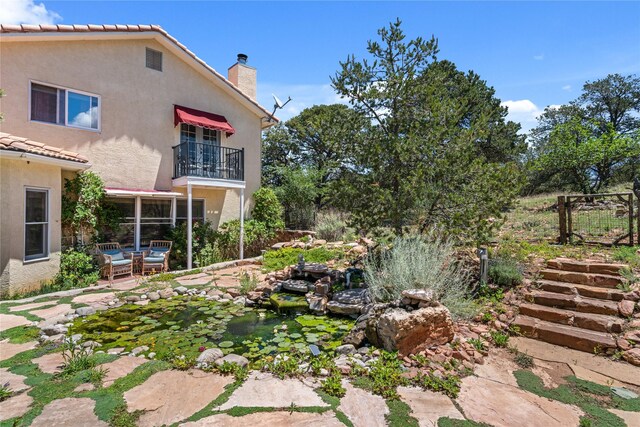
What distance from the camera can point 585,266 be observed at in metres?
6.70

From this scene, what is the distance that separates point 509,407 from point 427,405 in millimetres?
941

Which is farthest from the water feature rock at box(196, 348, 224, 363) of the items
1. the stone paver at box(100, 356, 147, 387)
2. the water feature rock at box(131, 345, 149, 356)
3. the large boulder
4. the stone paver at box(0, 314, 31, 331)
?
the stone paver at box(0, 314, 31, 331)

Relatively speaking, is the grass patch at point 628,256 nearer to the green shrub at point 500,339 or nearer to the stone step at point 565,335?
the stone step at point 565,335

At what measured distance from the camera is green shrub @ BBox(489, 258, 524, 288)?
6.82m

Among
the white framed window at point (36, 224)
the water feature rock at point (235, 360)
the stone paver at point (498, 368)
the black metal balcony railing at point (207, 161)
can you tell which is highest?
the black metal balcony railing at point (207, 161)

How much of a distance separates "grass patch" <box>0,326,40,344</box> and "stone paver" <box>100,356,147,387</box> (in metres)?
2.16

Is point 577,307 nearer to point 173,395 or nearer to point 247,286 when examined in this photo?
point 173,395

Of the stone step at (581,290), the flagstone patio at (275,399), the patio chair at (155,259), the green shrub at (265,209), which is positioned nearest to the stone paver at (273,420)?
the flagstone patio at (275,399)

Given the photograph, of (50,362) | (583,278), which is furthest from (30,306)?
(583,278)

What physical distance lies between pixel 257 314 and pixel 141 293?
11.7 feet

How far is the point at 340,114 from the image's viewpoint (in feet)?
26.2

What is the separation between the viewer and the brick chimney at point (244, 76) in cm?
1610

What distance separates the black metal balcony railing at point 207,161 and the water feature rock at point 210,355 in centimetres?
951

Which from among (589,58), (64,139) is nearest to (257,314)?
(64,139)
